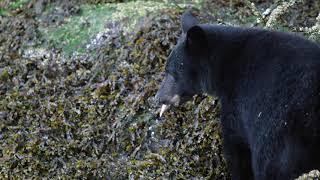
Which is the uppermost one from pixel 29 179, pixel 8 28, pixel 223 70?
pixel 223 70

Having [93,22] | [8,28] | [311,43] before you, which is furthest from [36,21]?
[311,43]

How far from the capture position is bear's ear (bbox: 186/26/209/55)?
4.55 metres

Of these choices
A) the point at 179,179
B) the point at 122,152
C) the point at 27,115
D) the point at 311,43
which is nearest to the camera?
the point at 311,43

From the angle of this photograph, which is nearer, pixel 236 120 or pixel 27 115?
pixel 236 120

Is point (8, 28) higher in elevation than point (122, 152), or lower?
higher

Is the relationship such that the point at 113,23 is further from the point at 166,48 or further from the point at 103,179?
the point at 103,179

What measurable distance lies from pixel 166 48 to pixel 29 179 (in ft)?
7.30

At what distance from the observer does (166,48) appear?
22.2ft

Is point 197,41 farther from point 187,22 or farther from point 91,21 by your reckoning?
point 91,21

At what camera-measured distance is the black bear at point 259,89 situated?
13.0 feet

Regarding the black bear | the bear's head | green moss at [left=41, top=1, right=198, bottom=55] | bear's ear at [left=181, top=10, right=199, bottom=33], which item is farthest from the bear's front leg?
green moss at [left=41, top=1, right=198, bottom=55]

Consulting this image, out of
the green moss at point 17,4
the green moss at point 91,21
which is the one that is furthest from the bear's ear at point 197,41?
the green moss at point 17,4

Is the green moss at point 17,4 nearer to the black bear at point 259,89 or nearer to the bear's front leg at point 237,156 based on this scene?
the black bear at point 259,89

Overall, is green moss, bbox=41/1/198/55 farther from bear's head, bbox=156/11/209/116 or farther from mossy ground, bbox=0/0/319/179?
bear's head, bbox=156/11/209/116
